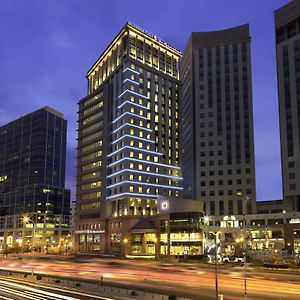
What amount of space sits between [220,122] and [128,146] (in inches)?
1970

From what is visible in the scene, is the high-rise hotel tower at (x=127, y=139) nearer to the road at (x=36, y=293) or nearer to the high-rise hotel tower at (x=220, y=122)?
the high-rise hotel tower at (x=220, y=122)

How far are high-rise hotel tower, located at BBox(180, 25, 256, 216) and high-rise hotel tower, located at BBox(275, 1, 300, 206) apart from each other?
2452 centimetres

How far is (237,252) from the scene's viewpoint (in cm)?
10775

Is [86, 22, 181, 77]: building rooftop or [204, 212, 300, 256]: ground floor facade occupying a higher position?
[86, 22, 181, 77]: building rooftop

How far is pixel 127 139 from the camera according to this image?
15738 cm

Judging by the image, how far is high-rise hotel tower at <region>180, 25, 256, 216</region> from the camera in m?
180

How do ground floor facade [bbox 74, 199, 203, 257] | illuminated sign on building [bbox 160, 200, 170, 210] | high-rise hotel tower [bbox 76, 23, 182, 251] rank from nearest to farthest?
ground floor facade [bbox 74, 199, 203, 257]
illuminated sign on building [bbox 160, 200, 170, 210]
high-rise hotel tower [bbox 76, 23, 182, 251]

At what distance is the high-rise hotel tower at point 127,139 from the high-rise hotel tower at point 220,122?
41.5ft

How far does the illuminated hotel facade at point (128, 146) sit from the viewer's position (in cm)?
15575

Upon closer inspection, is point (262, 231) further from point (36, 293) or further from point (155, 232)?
point (36, 293)

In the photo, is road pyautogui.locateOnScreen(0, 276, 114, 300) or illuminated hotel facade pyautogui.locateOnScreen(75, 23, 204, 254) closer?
road pyautogui.locateOnScreen(0, 276, 114, 300)

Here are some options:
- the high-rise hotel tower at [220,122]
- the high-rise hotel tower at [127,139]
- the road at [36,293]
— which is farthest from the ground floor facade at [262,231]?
the road at [36,293]

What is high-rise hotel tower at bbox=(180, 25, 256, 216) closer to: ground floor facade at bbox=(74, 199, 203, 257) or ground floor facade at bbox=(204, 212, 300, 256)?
ground floor facade at bbox=(204, 212, 300, 256)

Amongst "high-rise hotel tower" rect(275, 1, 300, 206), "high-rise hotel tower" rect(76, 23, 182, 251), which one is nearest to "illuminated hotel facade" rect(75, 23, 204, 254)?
"high-rise hotel tower" rect(76, 23, 182, 251)
